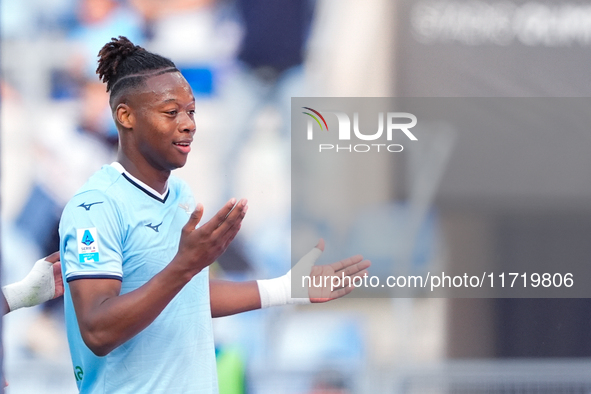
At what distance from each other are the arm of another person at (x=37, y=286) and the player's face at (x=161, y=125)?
0.61 meters

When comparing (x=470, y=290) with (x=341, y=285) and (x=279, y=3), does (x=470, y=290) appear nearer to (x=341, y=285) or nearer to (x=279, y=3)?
(x=341, y=285)

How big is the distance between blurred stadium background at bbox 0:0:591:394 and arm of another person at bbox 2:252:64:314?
719 millimetres

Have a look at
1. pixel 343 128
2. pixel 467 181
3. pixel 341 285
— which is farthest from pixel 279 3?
pixel 341 285

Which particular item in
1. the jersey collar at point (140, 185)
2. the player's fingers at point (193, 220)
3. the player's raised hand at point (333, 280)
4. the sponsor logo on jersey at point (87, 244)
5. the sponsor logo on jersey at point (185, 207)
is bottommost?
the player's raised hand at point (333, 280)

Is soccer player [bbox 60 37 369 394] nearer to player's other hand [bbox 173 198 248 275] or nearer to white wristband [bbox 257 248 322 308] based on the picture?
player's other hand [bbox 173 198 248 275]

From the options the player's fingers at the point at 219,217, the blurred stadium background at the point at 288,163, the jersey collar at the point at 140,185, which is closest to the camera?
the player's fingers at the point at 219,217

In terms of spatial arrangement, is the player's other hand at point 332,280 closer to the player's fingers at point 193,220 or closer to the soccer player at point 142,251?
the soccer player at point 142,251

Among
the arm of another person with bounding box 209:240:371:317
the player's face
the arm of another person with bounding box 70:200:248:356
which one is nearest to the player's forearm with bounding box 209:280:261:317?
the arm of another person with bounding box 209:240:371:317

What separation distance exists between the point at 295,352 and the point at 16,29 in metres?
1.77

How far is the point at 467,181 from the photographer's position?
2992 millimetres

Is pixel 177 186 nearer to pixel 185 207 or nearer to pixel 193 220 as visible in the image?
pixel 185 207

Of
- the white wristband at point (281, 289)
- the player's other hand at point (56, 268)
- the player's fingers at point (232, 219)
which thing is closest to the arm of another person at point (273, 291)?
the white wristband at point (281, 289)

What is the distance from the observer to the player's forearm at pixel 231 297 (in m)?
2.12

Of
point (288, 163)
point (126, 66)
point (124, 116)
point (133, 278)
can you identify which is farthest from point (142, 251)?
point (288, 163)
